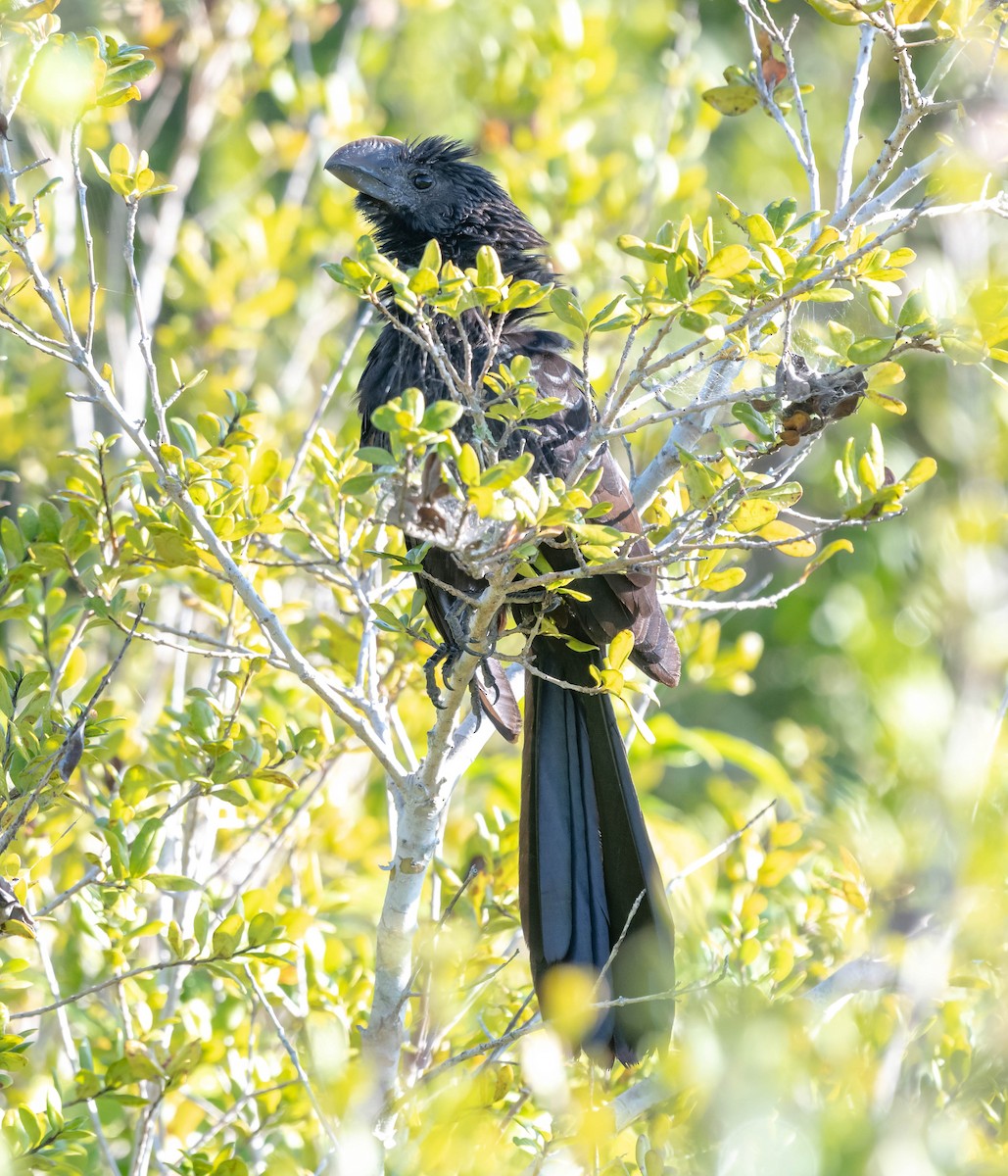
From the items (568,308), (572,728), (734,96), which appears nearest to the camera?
(568,308)

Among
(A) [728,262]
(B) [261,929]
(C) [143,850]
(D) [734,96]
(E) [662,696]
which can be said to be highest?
(D) [734,96]

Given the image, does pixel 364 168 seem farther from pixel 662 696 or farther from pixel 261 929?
pixel 662 696

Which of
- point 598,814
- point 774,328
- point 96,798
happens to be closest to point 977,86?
point 774,328

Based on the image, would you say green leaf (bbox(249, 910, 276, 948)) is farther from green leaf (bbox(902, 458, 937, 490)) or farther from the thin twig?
green leaf (bbox(902, 458, 937, 490))

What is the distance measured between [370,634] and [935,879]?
54.7 inches

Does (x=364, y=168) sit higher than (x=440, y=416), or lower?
higher

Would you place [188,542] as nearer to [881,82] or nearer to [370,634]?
[370,634]

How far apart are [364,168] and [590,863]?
1859 millimetres

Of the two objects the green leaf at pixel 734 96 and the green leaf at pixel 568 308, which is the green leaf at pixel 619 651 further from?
the green leaf at pixel 734 96

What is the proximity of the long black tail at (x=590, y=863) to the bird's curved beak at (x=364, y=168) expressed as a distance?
4.20 feet

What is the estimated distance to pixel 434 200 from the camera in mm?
3146

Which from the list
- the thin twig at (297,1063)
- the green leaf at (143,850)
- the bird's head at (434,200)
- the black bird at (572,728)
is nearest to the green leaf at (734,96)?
the black bird at (572,728)

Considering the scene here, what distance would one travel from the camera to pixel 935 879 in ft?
3.89

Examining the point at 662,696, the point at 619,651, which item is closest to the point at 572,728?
the point at 619,651
